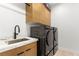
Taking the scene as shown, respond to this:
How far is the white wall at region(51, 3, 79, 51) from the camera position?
330 cm

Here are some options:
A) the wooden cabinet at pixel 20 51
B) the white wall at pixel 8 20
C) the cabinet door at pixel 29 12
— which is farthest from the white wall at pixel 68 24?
the wooden cabinet at pixel 20 51

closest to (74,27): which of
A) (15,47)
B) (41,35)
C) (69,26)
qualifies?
(69,26)

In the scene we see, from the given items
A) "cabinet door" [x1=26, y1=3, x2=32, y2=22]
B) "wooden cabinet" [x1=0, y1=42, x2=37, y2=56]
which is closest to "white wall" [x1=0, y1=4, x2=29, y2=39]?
"cabinet door" [x1=26, y1=3, x2=32, y2=22]

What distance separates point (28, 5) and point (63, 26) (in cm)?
161

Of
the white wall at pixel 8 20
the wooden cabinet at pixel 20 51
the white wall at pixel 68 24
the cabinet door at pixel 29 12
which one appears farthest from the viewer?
the white wall at pixel 68 24

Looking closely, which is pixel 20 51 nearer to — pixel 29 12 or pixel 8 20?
pixel 8 20

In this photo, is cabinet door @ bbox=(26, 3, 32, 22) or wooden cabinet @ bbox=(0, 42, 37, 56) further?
cabinet door @ bbox=(26, 3, 32, 22)

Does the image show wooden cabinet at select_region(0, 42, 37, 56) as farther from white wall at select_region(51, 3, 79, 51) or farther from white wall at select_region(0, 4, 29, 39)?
white wall at select_region(51, 3, 79, 51)

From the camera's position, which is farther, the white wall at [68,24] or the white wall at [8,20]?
the white wall at [68,24]

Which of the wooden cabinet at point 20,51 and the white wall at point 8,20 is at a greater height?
the white wall at point 8,20

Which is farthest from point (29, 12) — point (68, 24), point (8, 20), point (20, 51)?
point (68, 24)

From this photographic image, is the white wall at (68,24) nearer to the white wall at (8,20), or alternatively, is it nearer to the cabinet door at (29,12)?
the cabinet door at (29,12)

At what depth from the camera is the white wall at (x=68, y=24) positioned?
3299mm

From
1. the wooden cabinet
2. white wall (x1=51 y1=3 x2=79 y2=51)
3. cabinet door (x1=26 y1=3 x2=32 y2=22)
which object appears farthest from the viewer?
white wall (x1=51 y1=3 x2=79 y2=51)
